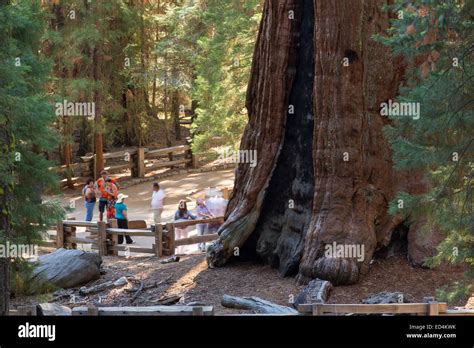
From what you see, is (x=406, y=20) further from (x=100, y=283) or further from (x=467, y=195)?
(x=100, y=283)

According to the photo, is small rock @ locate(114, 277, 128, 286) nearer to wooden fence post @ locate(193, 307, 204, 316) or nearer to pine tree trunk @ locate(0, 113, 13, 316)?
pine tree trunk @ locate(0, 113, 13, 316)

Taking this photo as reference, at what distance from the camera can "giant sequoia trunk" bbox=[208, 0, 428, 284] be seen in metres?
13.3

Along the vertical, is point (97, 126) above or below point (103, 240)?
above

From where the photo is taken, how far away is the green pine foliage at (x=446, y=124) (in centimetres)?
846

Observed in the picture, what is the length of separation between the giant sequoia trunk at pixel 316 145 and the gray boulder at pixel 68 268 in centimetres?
260

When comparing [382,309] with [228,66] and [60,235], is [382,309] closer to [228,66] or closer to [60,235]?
[60,235]

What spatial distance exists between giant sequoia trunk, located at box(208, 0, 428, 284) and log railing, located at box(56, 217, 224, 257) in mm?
3148

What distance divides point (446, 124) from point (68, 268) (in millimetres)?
8936

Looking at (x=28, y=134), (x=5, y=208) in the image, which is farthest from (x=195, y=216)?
(x=5, y=208)

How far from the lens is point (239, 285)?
13406 mm

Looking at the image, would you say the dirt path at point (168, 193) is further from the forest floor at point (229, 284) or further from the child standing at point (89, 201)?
the forest floor at point (229, 284)
